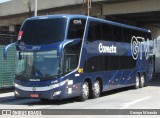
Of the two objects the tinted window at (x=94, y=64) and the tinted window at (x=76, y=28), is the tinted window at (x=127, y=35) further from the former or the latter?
the tinted window at (x=76, y=28)

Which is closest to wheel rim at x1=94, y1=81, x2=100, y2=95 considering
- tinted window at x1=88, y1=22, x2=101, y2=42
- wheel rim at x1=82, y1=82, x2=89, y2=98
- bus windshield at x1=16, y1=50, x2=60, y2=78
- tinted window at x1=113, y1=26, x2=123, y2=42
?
wheel rim at x1=82, y1=82, x2=89, y2=98

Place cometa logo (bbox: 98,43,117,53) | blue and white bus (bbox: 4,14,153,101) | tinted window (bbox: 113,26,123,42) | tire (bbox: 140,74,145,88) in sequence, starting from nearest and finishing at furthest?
blue and white bus (bbox: 4,14,153,101) < cometa logo (bbox: 98,43,117,53) < tinted window (bbox: 113,26,123,42) < tire (bbox: 140,74,145,88)

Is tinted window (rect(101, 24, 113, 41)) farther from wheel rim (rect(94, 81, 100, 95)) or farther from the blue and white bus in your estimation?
wheel rim (rect(94, 81, 100, 95))

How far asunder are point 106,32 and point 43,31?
4636 millimetres

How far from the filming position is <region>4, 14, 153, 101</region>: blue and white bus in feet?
56.3

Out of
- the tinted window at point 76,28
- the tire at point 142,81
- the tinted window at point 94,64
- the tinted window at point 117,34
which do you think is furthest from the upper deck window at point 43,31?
the tire at point 142,81

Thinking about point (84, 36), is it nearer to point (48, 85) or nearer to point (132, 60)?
point (48, 85)

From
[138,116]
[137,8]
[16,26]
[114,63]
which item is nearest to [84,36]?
[114,63]

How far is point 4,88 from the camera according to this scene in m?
23.5

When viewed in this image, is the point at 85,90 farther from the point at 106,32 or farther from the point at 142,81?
the point at 142,81

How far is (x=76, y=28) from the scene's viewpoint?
18453 millimetres

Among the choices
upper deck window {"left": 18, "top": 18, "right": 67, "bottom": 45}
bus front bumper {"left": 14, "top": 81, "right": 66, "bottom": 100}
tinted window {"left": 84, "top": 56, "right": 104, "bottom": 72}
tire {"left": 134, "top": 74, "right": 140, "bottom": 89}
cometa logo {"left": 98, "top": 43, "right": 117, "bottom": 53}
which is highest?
upper deck window {"left": 18, "top": 18, "right": 67, "bottom": 45}

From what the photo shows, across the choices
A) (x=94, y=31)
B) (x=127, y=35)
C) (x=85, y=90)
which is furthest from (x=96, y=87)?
(x=127, y=35)

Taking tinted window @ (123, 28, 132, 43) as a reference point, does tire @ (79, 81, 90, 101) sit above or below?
below
